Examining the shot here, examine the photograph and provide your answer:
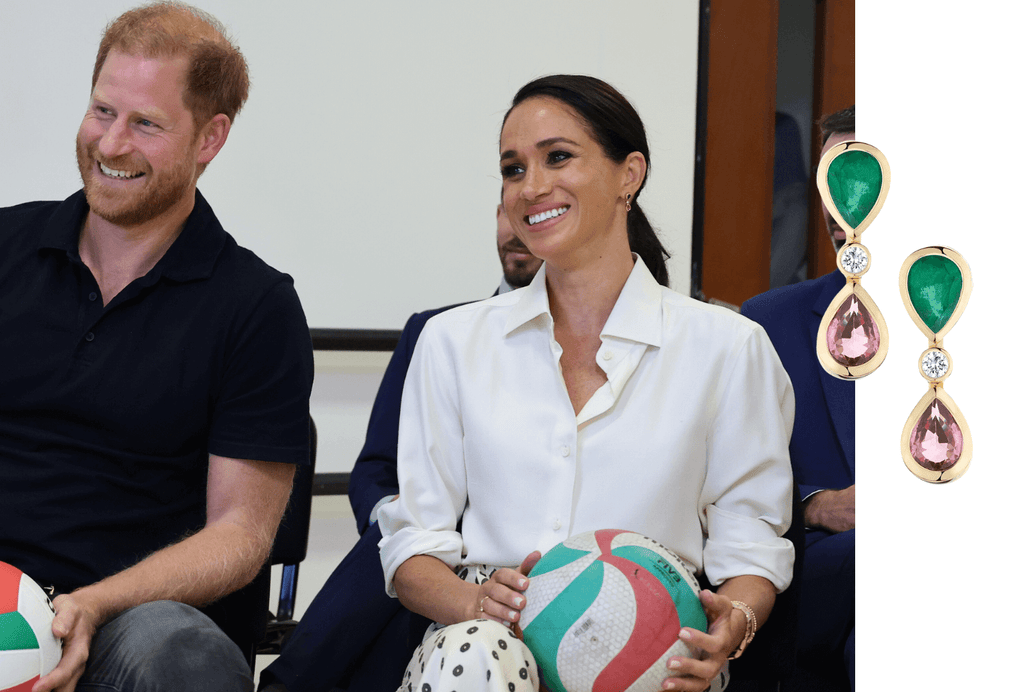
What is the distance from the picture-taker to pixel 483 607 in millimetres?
1299

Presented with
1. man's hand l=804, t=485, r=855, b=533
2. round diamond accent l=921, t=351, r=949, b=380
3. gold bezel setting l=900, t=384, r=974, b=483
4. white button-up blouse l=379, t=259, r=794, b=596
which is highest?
round diamond accent l=921, t=351, r=949, b=380

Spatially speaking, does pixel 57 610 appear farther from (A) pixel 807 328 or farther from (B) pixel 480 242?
(B) pixel 480 242

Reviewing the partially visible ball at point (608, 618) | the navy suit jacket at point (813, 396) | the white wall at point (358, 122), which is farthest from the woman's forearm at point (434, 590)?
the white wall at point (358, 122)

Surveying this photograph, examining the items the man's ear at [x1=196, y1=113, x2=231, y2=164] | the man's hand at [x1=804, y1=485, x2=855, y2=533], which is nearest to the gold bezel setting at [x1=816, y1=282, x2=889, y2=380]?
the man's hand at [x1=804, y1=485, x2=855, y2=533]

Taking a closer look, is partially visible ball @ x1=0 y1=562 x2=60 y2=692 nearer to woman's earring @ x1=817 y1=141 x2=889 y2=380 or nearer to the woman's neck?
the woman's neck

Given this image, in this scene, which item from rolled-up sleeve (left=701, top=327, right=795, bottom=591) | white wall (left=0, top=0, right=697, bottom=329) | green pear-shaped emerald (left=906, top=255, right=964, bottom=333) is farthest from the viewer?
white wall (left=0, top=0, right=697, bottom=329)

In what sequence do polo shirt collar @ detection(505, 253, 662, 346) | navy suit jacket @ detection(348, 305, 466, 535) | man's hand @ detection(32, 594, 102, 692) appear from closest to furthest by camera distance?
man's hand @ detection(32, 594, 102, 692), polo shirt collar @ detection(505, 253, 662, 346), navy suit jacket @ detection(348, 305, 466, 535)

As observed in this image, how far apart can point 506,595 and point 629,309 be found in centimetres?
56

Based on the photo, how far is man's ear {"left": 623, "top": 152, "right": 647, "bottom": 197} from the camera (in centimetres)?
168

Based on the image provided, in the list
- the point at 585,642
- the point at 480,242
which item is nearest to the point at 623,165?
the point at 585,642

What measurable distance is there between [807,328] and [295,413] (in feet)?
3.54

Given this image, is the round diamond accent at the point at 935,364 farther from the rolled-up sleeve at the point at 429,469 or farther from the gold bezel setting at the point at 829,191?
the rolled-up sleeve at the point at 429,469

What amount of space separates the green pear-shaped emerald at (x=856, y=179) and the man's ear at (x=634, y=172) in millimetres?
818

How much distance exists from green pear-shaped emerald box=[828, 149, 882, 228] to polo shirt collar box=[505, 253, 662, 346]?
68cm
